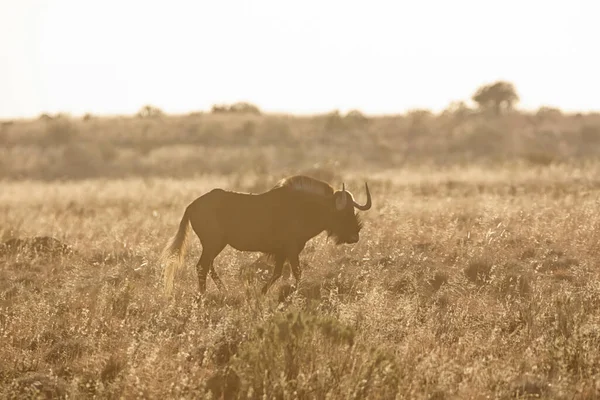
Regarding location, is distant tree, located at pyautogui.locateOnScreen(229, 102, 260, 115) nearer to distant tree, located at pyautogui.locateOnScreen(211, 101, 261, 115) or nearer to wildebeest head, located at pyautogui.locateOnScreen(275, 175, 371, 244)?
distant tree, located at pyautogui.locateOnScreen(211, 101, 261, 115)

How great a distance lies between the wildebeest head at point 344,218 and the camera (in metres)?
9.46

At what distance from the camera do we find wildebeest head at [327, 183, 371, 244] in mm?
9461

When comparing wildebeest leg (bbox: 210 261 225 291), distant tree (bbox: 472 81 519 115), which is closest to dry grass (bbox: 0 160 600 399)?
wildebeest leg (bbox: 210 261 225 291)

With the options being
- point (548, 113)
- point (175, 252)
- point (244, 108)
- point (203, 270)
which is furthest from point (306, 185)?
point (244, 108)

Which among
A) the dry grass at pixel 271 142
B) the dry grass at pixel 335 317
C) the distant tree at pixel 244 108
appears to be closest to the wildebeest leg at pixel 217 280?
the dry grass at pixel 335 317

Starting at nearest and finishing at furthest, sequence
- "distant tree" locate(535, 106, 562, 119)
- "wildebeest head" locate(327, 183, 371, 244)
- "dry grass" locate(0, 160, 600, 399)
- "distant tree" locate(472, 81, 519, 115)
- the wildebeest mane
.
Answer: "dry grass" locate(0, 160, 600, 399) < the wildebeest mane < "wildebeest head" locate(327, 183, 371, 244) < "distant tree" locate(535, 106, 562, 119) < "distant tree" locate(472, 81, 519, 115)

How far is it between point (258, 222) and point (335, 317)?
288 centimetres

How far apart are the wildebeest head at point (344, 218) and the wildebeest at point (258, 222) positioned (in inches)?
0.6

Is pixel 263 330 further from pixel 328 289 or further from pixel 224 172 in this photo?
pixel 224 172

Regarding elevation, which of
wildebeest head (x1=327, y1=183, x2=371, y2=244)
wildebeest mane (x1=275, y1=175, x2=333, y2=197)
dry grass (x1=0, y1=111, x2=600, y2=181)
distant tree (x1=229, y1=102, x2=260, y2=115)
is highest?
distant tree (x1=229, y1=102, x2=260, y2=115)

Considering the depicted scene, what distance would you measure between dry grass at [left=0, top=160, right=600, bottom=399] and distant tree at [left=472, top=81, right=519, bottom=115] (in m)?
48.3

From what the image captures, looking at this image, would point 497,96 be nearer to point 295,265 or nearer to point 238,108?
point 238,108

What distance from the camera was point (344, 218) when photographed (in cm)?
957

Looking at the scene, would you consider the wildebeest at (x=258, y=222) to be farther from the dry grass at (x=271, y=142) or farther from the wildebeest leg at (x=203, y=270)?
the dry grass at (x=271, y=142)
